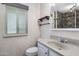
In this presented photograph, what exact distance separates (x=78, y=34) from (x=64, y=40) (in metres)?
0.34

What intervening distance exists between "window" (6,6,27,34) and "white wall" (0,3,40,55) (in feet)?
0.31

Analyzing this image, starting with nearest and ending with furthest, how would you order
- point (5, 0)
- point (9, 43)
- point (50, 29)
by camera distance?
point (5, 0), point (9, 43), point (50, 29)

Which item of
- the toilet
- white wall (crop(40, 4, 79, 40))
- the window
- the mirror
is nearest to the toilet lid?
the toilet

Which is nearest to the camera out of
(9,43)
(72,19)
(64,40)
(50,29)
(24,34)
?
(72,19)

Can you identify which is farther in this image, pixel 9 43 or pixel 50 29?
pixel 50 29

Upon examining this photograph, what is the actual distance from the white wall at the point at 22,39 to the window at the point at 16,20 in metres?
0.09

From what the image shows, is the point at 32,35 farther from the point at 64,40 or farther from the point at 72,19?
the point at 72,19

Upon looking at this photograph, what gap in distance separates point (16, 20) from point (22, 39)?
43 cm

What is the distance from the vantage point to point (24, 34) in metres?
2.13

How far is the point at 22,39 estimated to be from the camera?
2.10 metres

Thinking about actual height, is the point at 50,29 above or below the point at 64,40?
above

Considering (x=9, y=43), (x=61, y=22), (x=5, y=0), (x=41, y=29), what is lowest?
(x=9, y=43)

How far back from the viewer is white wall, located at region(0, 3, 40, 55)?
6.34 feet

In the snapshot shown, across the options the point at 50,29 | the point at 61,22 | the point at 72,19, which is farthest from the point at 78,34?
the point at 50,29
